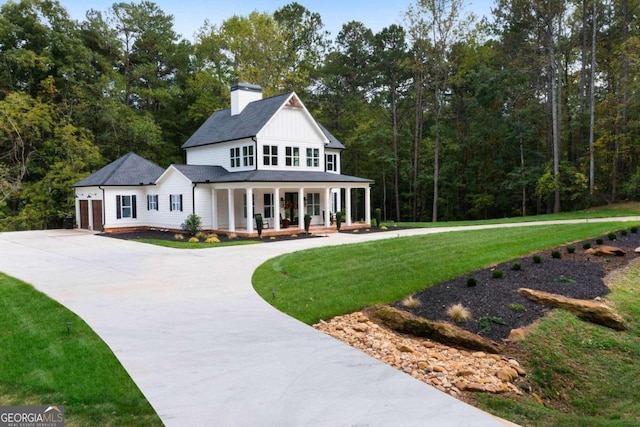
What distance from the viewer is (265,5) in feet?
133

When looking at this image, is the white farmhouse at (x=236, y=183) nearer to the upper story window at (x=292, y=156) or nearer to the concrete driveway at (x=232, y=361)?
the upper story window at (x=292, y=156)

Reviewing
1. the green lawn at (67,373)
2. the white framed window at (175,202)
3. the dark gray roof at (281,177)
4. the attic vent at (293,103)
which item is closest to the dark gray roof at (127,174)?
the white framed window at (175,202)

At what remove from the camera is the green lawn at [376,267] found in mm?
8875

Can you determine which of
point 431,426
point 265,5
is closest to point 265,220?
point 431,426

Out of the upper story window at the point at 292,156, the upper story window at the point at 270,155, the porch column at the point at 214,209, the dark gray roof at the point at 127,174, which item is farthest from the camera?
the dark gray roof at the point at 127,174

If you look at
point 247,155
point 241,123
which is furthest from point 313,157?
point 241,123

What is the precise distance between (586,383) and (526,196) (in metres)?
31.8

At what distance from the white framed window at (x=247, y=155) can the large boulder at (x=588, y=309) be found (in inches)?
738

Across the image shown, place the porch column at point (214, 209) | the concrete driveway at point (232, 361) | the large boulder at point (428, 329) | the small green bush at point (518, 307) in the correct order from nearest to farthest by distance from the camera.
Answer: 1. the concrete driveway at point (232, 361)
2. the large boulder at point (428, 329)
3. the small green bush at point (518, 307)
4. the porch column at point (214, 209)

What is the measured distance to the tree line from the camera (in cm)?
2939

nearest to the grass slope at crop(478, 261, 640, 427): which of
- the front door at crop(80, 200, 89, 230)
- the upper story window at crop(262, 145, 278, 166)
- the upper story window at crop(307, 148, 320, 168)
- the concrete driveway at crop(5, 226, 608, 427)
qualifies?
the concrete driveway at crop(5, 226, 608, 427)

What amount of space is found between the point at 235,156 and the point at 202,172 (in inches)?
82.7

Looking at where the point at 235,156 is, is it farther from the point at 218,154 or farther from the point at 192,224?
the point at 192,224

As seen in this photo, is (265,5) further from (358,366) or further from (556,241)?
(358,366)
